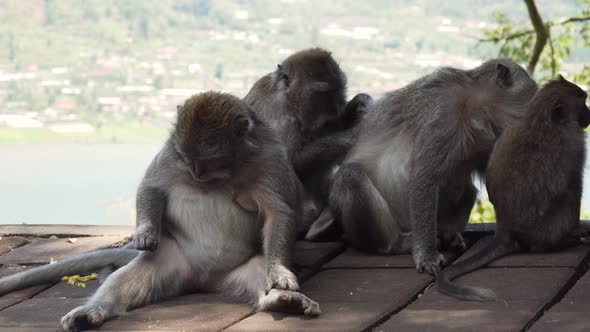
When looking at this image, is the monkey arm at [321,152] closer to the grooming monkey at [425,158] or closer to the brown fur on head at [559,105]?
the grooming monkey at [425,158]

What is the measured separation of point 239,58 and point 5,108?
253 inches

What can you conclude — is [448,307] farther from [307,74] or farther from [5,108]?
[5,108]

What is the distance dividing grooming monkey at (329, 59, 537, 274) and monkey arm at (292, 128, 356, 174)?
16 centimetres

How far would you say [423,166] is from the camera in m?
5.65

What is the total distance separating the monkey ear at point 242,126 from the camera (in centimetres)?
→ 489

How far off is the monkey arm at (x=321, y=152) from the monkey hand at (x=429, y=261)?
1047mm

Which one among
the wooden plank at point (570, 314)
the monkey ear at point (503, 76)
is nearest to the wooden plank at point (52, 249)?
the monkey ear at point (503, 76)

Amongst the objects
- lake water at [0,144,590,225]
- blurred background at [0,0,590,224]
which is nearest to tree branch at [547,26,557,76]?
blurred background at [0,0,590,224]

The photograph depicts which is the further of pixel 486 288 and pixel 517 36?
pixel 517 36

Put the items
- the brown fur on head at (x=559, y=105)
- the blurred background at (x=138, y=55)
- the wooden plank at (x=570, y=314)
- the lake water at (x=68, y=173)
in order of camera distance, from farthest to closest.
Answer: the blurred background at (x=138, y=55), the lake water at (x=68, y=173), the brown fur on head at (x=559, y=105), the wooden plank at (x=570, y=314)

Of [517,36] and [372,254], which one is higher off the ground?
[517,36]

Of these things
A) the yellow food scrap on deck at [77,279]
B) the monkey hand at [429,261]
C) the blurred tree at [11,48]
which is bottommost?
the blurred tree at [11,48]

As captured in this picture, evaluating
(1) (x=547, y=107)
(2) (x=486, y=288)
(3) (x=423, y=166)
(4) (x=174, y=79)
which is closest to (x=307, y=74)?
(3) (x=423, y=166)

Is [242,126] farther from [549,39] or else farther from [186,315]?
[549,39]
